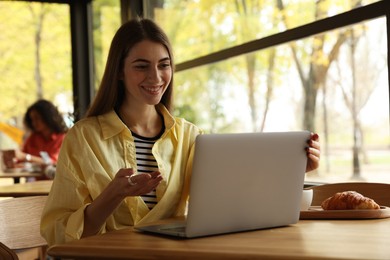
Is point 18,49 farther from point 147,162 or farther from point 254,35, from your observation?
point 147,162

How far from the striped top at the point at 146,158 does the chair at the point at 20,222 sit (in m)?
0.49

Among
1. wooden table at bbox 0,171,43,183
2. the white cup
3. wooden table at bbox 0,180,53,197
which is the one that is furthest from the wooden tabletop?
the white cup

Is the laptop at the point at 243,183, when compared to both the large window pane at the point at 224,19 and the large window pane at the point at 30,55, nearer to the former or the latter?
the large window pane at the point at 224,19

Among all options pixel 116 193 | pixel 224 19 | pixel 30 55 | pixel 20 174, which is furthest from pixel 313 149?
pixel 30 55

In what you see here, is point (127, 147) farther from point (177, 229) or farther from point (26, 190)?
point (26, 190)

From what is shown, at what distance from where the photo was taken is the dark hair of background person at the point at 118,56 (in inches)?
91.7

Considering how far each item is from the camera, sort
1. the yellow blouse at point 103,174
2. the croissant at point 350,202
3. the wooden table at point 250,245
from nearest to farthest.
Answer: the wooden table at point 250,245 < the croissant at point 350,202 < the yellow blouse at point 103,174

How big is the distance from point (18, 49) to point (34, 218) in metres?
7.87

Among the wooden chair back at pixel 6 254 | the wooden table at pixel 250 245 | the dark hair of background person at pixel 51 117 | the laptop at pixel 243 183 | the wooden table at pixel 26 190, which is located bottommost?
the wooden chair back at pixel 6 254

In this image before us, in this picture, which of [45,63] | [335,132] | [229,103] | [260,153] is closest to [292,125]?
[335,132]

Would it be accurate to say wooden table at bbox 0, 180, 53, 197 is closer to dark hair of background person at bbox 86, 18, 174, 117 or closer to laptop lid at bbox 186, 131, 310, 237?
dark hair of background person at bbox 86, 18, 174, 117

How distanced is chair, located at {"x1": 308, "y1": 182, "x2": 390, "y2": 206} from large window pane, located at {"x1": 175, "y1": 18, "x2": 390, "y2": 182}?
5.35 feet

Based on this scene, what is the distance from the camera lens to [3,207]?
241cm

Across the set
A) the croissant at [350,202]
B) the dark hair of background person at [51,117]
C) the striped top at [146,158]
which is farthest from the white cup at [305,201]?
the dark hair of background person at [51,117]
